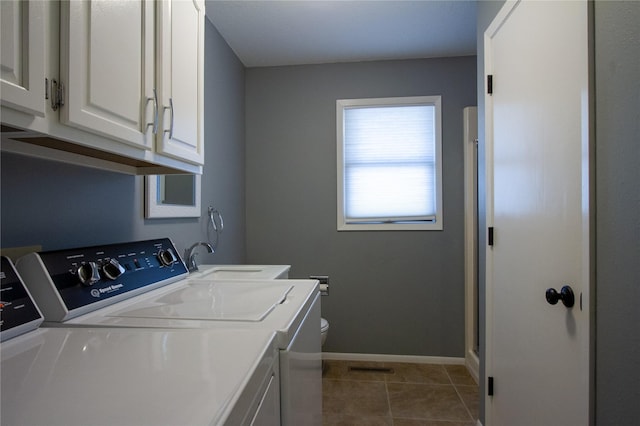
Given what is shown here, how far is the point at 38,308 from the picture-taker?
845mm

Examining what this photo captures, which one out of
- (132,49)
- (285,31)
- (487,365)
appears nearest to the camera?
(132,49)

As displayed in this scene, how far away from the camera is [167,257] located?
140 cm

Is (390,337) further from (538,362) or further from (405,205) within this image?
(538,362)

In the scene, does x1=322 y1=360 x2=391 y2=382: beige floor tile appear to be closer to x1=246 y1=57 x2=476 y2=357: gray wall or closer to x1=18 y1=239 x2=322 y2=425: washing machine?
x1=246 y1=57 x2=476 y2=357: gray wall

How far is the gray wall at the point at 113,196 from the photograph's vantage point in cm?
94

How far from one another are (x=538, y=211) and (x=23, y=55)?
1604mm

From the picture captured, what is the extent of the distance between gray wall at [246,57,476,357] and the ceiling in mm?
155

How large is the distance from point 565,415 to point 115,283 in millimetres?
1585

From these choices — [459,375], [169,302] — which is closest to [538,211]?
[169,302]

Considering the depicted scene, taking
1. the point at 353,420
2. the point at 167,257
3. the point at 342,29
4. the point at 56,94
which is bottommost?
the point at 353,420

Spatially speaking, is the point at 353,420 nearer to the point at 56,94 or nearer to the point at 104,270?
the point at 104,270

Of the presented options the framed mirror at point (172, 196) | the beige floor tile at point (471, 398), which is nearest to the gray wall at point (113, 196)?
the framed mirror at point (172, 196)

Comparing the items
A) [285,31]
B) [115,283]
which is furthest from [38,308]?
[285,31]

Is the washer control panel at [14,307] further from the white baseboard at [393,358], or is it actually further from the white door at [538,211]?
the white baseboard at [393,358]
